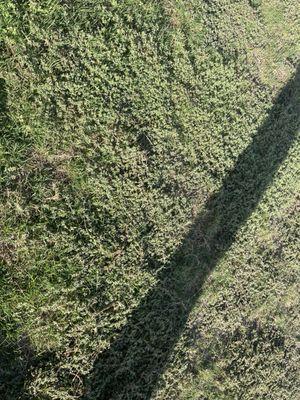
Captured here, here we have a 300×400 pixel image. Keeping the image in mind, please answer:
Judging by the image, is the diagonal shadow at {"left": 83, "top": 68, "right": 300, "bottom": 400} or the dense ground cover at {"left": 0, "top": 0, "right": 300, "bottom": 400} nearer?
the dense ground cover at {"left": 0, "top": 0, "right": 300, "bottom": 400}

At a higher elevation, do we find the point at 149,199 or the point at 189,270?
the point at 149,199

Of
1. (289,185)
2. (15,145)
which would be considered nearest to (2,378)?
(15,145)

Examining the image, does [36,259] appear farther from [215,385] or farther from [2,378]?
[215,385]

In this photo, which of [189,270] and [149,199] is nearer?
[149,199]

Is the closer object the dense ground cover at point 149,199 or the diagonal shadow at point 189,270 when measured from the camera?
the dense ground cover at point 149,199
